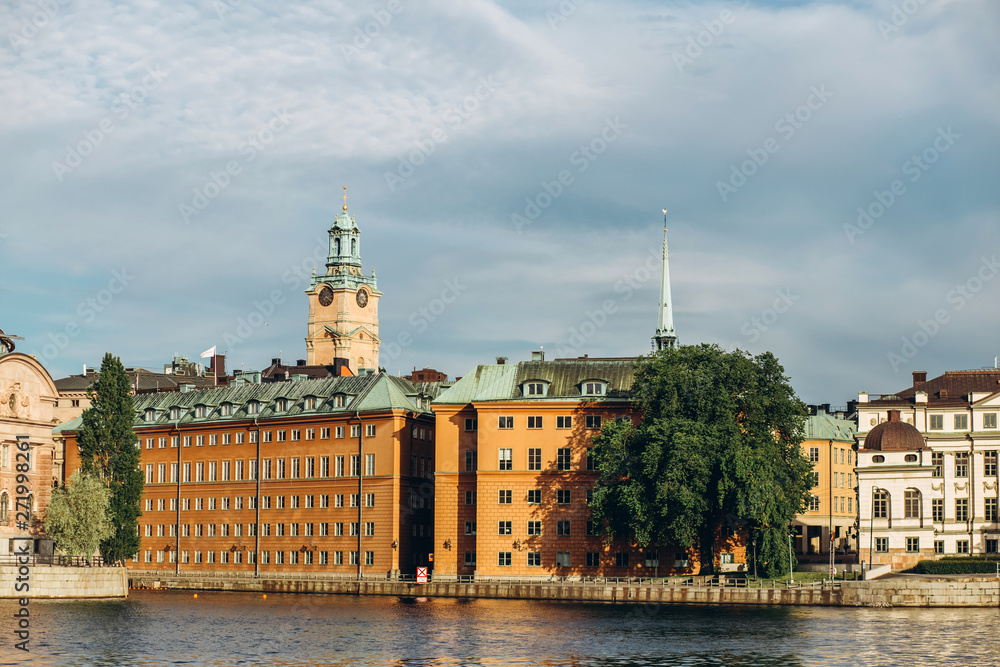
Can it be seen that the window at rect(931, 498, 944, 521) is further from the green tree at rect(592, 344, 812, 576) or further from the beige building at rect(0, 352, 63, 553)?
the beige building at rect(0, 352, 63, 553)

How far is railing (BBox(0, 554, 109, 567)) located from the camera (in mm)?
112062

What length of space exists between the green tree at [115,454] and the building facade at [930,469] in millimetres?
59952

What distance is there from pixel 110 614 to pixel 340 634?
63.5 ft

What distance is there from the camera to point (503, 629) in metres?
91.4

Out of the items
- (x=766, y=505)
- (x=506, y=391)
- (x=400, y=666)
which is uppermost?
(x=506, y=391)

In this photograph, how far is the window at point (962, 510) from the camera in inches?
5502

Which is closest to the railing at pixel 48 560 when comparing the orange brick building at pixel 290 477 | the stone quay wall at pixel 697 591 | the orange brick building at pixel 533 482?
the stone quay wall at pixel 697 591

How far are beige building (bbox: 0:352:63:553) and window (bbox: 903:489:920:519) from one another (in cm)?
7266

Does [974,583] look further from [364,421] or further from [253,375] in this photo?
Result: [253,375]

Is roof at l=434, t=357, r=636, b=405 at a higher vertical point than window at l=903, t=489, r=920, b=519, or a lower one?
higher

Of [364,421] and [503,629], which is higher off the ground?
[364,421]

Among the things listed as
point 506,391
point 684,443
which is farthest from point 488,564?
point 684,443

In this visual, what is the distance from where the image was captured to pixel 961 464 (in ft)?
462

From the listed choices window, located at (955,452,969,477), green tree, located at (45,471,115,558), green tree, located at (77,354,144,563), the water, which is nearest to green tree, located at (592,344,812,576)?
the water
